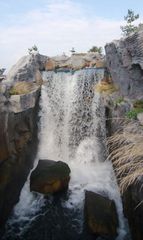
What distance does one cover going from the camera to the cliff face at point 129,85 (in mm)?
9405

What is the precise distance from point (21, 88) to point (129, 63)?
524cm

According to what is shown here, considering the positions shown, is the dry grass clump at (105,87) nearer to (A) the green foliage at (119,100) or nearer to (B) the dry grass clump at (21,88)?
(A) the green foliage at (119,100)

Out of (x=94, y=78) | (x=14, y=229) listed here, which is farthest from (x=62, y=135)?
(x=14, y=229)

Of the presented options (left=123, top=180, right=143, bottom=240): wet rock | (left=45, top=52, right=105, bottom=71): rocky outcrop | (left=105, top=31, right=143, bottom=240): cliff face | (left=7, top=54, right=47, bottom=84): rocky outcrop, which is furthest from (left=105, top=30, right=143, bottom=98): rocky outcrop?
(left=45, top=52, right=105, bottom=71): rocky outcrop

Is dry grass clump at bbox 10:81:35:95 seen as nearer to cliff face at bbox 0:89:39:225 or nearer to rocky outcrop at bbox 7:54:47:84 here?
cliff face at bbox 0:89:39:225

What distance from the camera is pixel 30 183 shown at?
500 inches

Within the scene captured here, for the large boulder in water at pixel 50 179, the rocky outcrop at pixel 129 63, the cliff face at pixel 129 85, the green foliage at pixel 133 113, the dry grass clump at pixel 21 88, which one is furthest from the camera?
the dry grass clump at pixel 21 88

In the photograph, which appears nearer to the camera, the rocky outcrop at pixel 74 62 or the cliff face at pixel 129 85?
the cliff face at pixel 129 85

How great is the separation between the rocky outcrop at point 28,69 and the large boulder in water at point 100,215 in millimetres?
6784

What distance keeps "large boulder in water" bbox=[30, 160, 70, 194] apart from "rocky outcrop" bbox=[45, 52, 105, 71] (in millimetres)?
7236

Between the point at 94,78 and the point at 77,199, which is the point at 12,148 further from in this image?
the point at 94,78

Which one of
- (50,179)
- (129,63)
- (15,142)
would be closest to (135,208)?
(50,179)

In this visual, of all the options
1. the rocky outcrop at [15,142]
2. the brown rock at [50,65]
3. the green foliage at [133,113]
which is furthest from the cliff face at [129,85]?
the brown rock at [50,65]

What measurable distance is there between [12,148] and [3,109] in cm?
161
